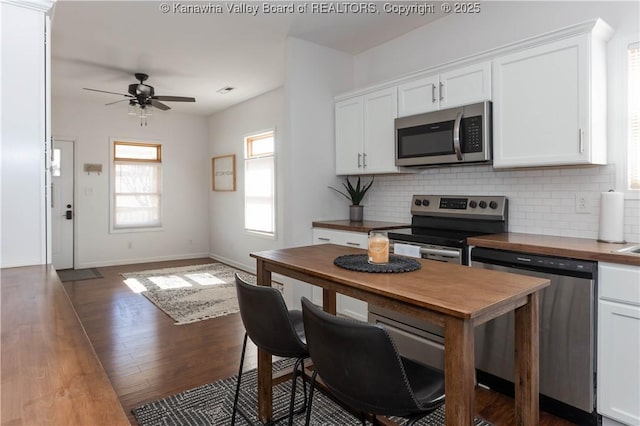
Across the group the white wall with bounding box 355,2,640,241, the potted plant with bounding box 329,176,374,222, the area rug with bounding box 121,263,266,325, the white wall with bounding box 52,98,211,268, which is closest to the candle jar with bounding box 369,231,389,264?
the white wall with bounding box 355,2,640,241

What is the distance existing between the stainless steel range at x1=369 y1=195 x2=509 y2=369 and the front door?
5.63 metres

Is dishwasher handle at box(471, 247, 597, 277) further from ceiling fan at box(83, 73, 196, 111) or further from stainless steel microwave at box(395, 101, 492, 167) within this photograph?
ceiling fan at box(83, 73, 196, 111)

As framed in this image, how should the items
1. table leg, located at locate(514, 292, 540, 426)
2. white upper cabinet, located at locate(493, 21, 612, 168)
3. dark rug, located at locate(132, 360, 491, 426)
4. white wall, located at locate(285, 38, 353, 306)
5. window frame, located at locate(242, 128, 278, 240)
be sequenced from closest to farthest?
table leg, located at locate(514, 292, 540, 426)
dark rug, located at locate(132, 360, 491, 426)
white upper cabinet, located at locate(493, 21, 612, 168)
white wall, located at locate(285, 38, 353, 306)
window frame, located at locate(242, 128, 278, 240)

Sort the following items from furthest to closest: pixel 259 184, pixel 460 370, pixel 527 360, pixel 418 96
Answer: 1. pixel 259 184
2. pixel 418 96
3. pixel 527 360
4. pixel 460 370

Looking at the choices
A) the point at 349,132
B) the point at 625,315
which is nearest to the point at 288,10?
the point at 349,132

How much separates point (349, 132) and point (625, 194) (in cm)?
230

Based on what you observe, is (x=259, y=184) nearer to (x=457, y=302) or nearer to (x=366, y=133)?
(x=366, y=133)

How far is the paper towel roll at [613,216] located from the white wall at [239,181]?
367 centimetres

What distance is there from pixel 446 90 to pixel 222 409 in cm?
272

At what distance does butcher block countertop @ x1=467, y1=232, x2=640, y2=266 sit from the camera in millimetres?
1956

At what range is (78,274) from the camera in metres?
5.96

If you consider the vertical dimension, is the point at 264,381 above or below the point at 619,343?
below

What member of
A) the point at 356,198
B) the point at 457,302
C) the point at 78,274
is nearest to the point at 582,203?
the point at 457,302

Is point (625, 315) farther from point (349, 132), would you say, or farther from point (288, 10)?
point (288, 10)
